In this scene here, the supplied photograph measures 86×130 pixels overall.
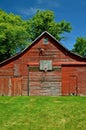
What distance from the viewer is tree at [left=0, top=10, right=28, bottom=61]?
196 feet

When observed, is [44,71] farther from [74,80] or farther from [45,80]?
[74,80]

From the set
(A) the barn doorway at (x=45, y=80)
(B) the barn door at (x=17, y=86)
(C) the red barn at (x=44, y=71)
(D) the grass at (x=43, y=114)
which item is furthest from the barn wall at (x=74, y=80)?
(D) the grass at (x=43, y=114)

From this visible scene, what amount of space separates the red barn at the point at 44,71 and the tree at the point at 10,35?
1503cm

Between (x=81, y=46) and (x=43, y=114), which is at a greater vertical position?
(x=81, y=46)

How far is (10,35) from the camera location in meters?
60.5

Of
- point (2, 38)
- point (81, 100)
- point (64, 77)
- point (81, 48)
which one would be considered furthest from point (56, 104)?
point (81, 48)

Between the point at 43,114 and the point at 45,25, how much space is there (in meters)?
40.5

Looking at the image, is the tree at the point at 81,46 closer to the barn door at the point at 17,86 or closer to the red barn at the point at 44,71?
the red barn at the point at 44,71

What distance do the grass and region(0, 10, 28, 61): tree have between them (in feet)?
90.7

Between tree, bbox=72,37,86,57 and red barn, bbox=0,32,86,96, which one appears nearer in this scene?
red barn, bbox=0,32,86,96

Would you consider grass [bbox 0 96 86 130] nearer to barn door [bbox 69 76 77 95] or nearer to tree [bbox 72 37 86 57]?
barn door [bbox 69 76 77 95]

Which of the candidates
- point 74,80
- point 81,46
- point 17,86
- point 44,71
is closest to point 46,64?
point 44,71

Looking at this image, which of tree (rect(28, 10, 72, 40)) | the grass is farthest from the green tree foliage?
the grass

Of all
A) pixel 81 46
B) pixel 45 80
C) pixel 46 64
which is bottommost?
pixel 45 80
